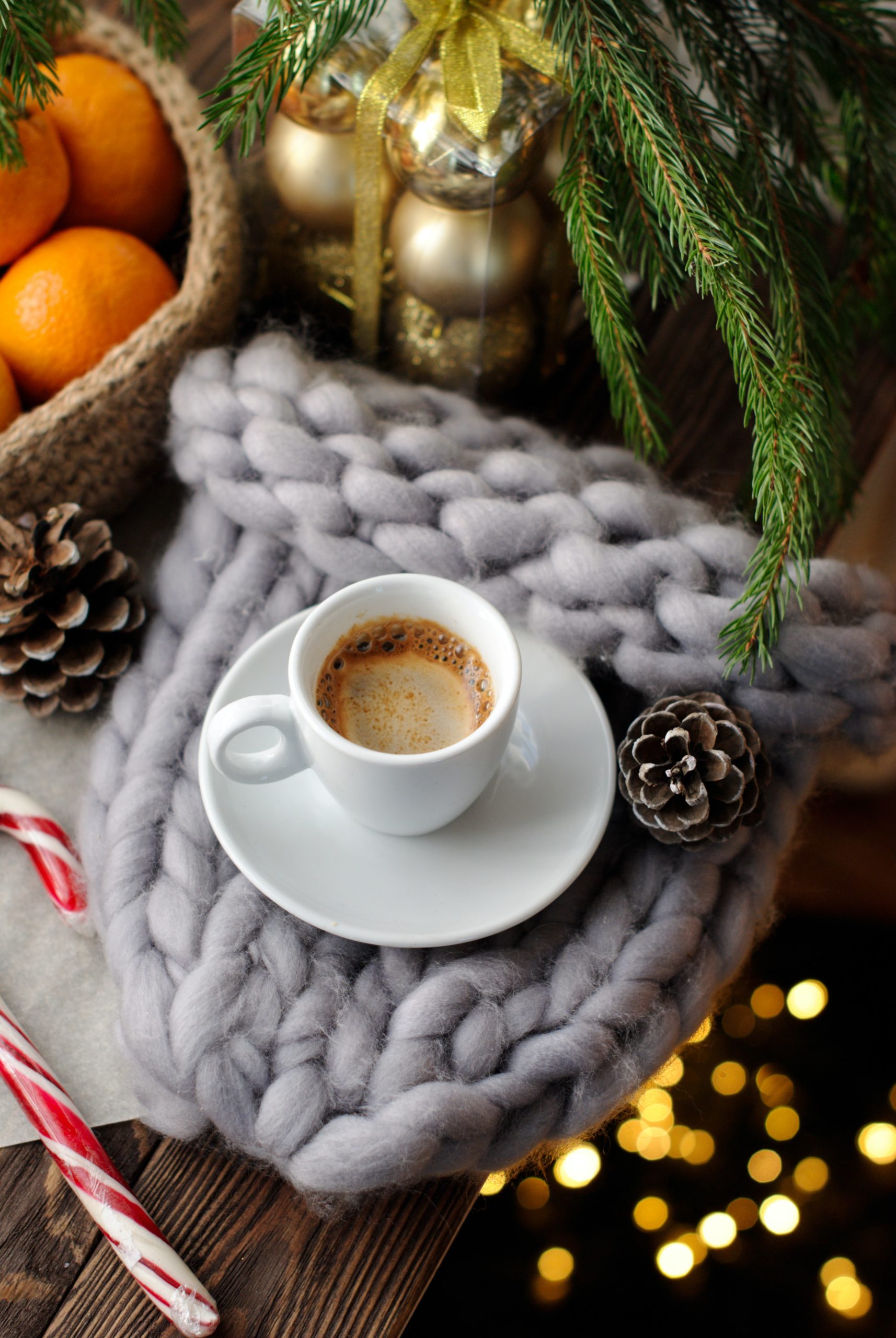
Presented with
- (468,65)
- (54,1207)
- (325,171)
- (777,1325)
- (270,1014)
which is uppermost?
(468,65)

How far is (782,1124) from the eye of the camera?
3.63 ft

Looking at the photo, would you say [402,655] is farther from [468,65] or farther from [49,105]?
[49,105]

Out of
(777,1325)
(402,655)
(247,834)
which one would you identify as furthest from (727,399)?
(777,1325)

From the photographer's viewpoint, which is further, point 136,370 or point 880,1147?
point 880,1147

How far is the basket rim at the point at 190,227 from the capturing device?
0.71 metres

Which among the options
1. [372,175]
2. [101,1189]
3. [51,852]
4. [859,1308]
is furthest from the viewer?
[859,1308]

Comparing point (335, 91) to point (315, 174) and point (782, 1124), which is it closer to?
point (315, 174)

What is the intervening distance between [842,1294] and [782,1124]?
182mm

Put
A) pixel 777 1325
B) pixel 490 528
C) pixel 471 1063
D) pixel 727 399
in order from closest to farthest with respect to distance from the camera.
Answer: pixel 471 1063, pixel 490 528, pixel 727 399, pixel 777 1325

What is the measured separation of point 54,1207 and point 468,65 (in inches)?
31.3

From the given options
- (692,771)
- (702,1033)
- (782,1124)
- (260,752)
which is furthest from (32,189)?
(782,1124)

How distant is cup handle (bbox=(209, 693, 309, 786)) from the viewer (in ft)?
1.87

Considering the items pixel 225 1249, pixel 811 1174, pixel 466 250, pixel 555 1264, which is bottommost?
pixel 555 1264

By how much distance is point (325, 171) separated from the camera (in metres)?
0.81
